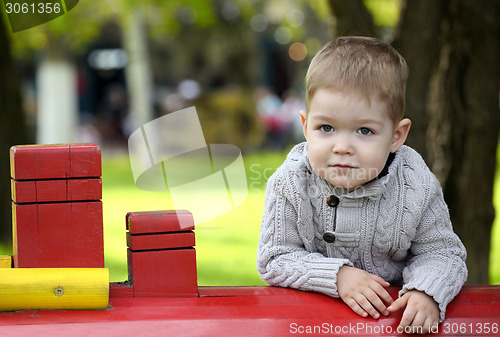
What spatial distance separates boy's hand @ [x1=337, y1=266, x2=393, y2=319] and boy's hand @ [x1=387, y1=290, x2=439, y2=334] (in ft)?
0.13

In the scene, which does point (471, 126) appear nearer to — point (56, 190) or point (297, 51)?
point (56, 190)

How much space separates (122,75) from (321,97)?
29086 millimetres

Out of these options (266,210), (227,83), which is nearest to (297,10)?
(227,83)

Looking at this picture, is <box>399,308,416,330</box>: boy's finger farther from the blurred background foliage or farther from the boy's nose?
the blurred background foliage

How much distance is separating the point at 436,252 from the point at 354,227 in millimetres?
280

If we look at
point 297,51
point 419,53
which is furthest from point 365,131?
point 297,51

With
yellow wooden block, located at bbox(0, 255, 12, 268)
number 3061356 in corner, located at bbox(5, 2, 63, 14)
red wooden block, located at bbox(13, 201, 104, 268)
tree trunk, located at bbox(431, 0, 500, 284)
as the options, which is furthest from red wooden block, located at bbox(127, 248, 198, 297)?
tree trunk, located at bbox(431, 0, 500, 284)

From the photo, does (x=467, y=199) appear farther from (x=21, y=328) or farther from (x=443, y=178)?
(x=21, y=328)

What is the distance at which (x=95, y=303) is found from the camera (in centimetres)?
207

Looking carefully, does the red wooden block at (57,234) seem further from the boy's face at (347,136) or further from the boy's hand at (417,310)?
the boy's hand at (417,310)

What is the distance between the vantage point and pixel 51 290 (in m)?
2.05

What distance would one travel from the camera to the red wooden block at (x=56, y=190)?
2.17 m

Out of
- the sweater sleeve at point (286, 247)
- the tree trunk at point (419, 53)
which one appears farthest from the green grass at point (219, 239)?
the tree trunk at point (419, 53)

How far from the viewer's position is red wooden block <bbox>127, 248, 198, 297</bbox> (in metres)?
2.22
